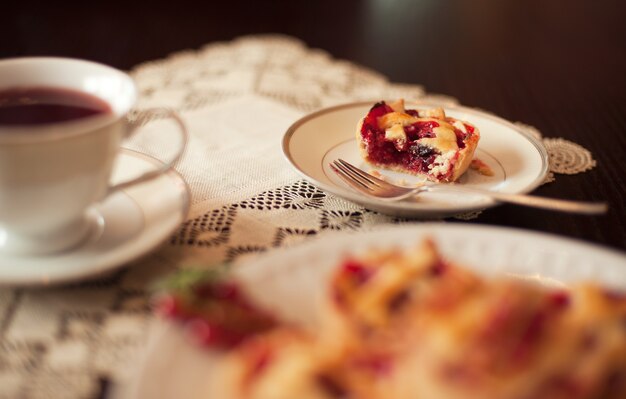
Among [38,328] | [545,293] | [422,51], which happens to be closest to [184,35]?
[422,51]

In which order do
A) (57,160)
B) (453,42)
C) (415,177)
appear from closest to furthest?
(57,160) → (415,177) → (453,42)

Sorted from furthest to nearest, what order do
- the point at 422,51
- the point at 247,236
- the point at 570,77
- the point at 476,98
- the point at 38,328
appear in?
the point at 422,51 → the point at 570,77 → the point at 476,98 → the point at 247,236 → the point at 38,328

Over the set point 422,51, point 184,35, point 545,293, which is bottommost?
point 184,35

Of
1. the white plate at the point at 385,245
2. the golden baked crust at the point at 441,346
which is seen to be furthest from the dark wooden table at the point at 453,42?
the golden baked crust at the point at 441,346

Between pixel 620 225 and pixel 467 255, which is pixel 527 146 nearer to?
pixel 620 225

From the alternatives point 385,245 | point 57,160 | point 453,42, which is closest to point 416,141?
point 385,245

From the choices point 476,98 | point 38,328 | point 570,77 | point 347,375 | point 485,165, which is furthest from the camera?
point 570,77

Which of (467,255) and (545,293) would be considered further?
(467,255)

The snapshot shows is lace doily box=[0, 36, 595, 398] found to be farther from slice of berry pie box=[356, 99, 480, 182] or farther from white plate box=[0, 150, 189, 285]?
slice of berry pie box=[356, 99, 480, 182]

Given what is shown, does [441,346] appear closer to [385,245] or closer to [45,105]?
[385,245]
